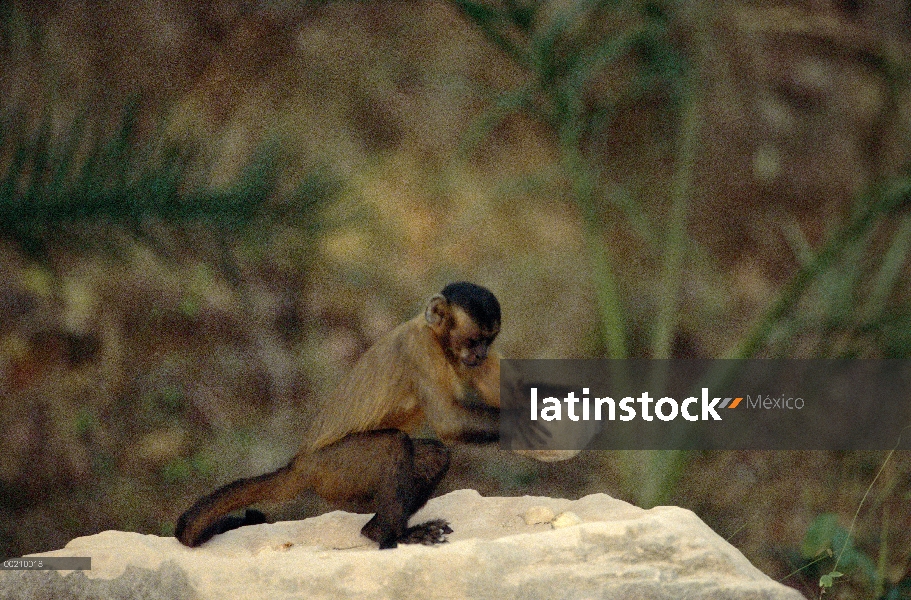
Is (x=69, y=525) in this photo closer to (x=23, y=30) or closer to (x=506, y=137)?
(x=23, y=30)

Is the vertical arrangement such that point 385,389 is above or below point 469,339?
below

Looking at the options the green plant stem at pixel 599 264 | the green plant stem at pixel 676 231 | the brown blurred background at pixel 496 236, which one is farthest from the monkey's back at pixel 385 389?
the green plant stem at pixel 676 231

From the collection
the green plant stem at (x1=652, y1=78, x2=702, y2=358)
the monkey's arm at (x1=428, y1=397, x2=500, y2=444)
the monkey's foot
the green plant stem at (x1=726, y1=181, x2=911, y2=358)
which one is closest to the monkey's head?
the monkey's arm at (x1=428, y1=397, x2=500, y2=444)

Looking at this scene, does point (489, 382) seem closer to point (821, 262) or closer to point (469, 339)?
point (469, 339)

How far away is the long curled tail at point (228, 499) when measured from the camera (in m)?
4.32

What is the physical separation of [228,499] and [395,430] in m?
0.74

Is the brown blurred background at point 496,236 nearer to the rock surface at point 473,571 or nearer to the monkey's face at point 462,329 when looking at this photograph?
the monkey's face at point 462,329

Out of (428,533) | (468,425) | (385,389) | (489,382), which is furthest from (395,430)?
(489,382)

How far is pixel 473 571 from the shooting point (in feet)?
12.2

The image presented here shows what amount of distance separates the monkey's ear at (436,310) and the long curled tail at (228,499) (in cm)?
83

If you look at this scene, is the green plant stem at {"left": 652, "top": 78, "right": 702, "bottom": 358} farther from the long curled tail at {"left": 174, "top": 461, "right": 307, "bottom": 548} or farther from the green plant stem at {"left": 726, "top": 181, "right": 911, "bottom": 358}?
the long curled tail at {"left": 174, "top": 461, "right": 307, "bottom": 548}

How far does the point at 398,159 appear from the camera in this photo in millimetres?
6168

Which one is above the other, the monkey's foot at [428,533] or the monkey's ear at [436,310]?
the monkey's ear at [436,310]

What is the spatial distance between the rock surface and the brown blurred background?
1.96 meters
